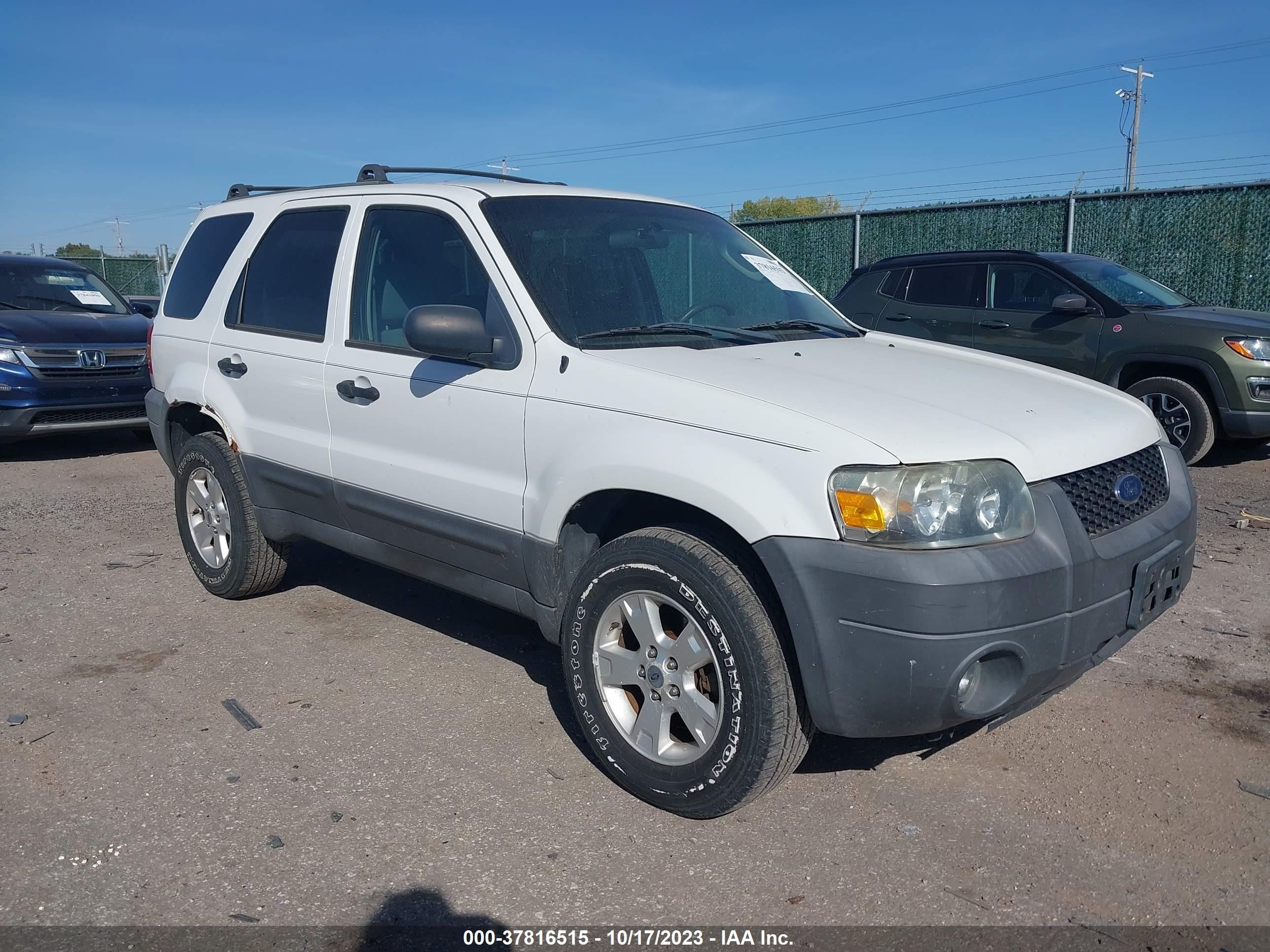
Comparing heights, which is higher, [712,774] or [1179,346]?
[1179,346]

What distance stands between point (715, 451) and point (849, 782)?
1236 mm

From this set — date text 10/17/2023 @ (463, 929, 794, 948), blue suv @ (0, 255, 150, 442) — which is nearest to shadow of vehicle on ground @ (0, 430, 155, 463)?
blue suv @ (0, 255, 150, 442)

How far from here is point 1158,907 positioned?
2703mm

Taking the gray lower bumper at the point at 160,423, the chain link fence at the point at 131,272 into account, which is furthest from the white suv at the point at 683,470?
the chain link fence at the point at 131,272

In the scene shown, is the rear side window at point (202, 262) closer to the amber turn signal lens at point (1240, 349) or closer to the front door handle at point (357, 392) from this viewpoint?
the front door handle at point (357, 392)

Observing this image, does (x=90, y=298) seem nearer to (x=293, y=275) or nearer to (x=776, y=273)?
(x=293, y=275)

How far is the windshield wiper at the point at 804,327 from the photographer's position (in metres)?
3.97

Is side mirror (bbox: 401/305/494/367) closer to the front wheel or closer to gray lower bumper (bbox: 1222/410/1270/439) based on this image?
the front wheel

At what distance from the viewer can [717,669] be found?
2963 millimetres

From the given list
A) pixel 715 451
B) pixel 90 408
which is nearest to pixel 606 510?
pixel 715 451

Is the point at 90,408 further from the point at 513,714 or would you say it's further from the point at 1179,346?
the point at 1179,346

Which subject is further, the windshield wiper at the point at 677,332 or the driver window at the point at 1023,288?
the driver window at the point at 1023,288

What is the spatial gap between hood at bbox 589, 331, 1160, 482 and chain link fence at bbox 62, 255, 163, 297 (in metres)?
30.2

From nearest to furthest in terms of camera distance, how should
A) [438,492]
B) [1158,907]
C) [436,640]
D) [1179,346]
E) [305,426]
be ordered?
[1158,907] < [438,492] < [305,426] < [436,640] < [1179,346]
